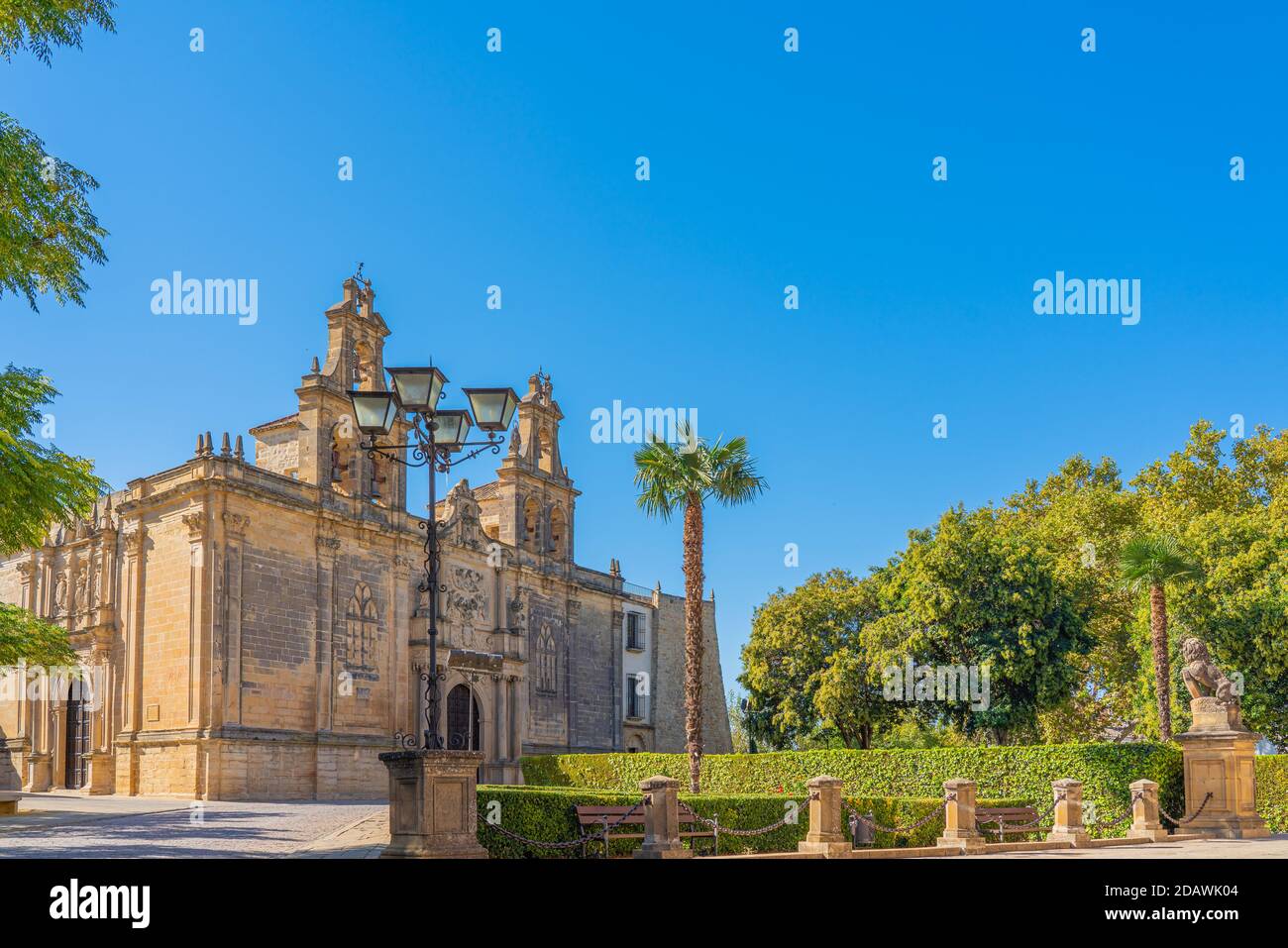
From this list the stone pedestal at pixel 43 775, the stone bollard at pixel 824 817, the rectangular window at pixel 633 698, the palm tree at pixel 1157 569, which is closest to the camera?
the stone bollard at pixel 824 817

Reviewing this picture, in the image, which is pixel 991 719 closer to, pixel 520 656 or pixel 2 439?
pixel 520 656

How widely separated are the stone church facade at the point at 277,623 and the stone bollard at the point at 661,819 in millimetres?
11526

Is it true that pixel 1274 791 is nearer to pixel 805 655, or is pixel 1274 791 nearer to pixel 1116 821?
pixel 1116 821

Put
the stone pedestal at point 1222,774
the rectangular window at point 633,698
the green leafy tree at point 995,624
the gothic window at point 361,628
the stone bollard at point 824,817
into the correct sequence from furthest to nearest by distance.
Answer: the rectangular window at point 633,698 → the green leafy tree at point 995,624 → the gothic window at point 361,628 → the stone pedestal at point 1222,774 → the stone bollard at point 824,817

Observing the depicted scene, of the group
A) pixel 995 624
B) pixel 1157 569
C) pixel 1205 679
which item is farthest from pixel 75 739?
pixel 1157 569

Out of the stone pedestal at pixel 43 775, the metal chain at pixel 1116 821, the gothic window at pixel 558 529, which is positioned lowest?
the metal chain at pixel 1116 821

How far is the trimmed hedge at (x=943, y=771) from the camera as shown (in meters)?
24.2

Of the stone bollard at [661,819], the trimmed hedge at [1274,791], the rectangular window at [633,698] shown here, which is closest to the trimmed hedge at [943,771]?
the trimmed hedge at [1274,791]

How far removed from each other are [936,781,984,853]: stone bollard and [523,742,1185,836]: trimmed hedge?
3.02 meters

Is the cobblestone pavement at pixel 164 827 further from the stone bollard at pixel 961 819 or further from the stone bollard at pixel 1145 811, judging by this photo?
the stone bollard at pixel 1145 811

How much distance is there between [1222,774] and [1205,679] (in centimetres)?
179

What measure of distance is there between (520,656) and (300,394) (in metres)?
11.4

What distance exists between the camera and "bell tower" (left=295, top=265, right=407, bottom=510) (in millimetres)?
30000
